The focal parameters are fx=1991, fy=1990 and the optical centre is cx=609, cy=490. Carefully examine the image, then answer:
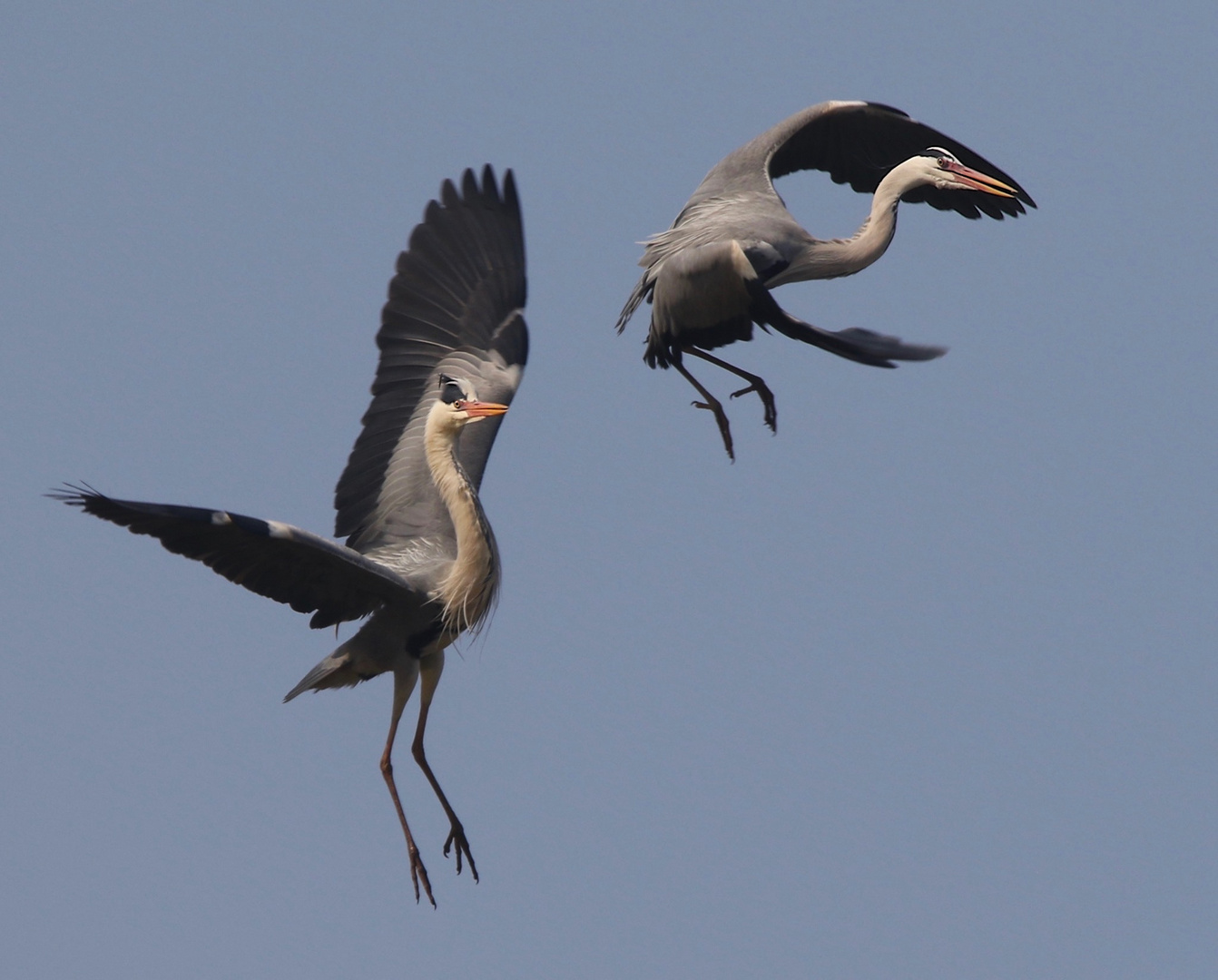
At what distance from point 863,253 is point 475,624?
303cm

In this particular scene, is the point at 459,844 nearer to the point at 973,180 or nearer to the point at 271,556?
the point at 271,556

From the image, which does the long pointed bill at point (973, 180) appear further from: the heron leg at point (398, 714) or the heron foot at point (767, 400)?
the heron leg at point (398, 714)

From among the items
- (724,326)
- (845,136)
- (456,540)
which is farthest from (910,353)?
(845,136)

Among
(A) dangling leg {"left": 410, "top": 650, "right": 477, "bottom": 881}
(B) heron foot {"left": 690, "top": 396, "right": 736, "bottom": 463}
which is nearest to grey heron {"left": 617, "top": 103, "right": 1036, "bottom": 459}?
(B) heron foot {"left": 690, "top": 396, "right": 736, "bottom": 463}

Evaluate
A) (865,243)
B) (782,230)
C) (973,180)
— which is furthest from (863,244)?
(973,180)

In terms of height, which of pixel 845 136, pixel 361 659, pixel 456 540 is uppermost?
pixel 845 136

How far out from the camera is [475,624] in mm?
10656

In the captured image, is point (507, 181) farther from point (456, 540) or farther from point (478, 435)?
point (456, 540)

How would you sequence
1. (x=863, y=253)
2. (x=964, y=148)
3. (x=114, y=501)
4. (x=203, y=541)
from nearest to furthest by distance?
(x=114, y=501)
(x=203, y=541)
(x=863, y=253)
(x=964, y=148)

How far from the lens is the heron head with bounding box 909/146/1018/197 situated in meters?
11.6

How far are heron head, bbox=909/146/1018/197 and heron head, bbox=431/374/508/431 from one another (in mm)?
3014

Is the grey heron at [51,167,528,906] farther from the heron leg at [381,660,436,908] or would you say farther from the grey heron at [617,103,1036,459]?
the grey heron at [617,103,1036,459]

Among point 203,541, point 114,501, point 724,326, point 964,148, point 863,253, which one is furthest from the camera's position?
point 964,148

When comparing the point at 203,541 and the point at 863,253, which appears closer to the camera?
the point at 203,541
